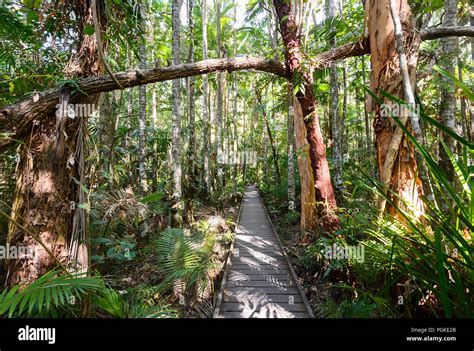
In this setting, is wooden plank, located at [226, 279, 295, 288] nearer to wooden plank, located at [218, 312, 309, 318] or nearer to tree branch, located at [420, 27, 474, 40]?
wooden plank, located at [218, 312, 309, 318]

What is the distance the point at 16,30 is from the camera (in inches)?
115

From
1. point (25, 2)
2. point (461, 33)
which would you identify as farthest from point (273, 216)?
point (25, 2)

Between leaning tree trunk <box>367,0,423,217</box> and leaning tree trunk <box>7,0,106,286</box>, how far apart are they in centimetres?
329

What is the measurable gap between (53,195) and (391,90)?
3.78m

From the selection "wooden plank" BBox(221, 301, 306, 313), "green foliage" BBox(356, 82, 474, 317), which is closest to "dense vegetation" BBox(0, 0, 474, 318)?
"green foliage" BBox(356, 82, 474, 317)

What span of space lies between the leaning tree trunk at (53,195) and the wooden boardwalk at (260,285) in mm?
2046

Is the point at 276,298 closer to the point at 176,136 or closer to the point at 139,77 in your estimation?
the point at 139,77

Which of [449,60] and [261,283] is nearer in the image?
[261,283]

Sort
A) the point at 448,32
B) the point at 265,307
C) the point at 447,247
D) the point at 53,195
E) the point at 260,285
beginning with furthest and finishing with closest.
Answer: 1. the point at 260,285
2. the point at 265,307
3. the point at 448,32
4. the point at 53,195
5. the point at 447,247

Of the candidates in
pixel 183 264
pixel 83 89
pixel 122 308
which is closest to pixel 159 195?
pixel 183 264

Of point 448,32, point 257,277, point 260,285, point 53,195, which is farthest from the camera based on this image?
point 257,277

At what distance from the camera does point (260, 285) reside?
3.88 meters

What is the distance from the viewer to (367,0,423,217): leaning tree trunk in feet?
7.90

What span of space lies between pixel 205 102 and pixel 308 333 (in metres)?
9.37
